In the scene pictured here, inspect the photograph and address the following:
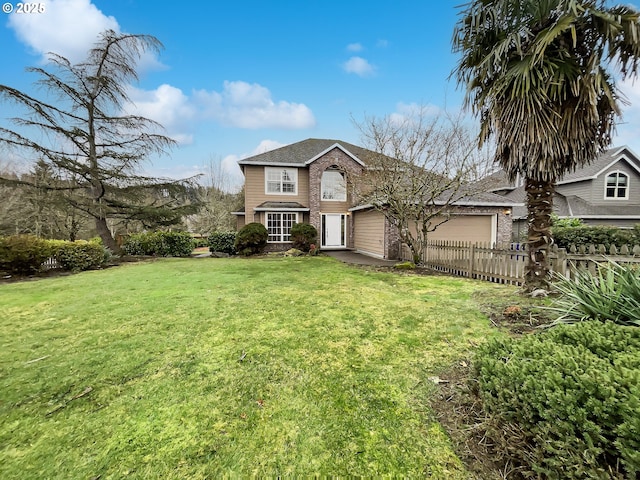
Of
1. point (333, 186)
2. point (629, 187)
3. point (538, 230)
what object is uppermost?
point (333, 186)

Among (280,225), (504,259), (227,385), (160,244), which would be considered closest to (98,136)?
(160,244)

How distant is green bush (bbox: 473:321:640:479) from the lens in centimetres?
151

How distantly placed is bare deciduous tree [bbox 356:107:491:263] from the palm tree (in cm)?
402

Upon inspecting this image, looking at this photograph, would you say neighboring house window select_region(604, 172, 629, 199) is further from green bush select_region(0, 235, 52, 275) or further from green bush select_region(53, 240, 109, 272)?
green bush select_region(0, 235, 52, 275)

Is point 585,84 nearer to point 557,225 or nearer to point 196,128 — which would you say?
point 557,225

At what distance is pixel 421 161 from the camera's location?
431 inches

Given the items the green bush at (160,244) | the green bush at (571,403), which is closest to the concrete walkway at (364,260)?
the green bush at (160,244)

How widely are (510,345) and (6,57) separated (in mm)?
18935

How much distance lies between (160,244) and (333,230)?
437 inches

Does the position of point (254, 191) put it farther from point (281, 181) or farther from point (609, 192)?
point (609, 192)

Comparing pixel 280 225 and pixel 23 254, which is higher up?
pixel 280 225

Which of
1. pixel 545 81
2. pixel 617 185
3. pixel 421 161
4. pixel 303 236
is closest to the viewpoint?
pixel 545 81

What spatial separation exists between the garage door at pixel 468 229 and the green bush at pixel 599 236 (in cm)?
333

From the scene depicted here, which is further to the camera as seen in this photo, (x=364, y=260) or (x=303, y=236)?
(x=303, y=236)
